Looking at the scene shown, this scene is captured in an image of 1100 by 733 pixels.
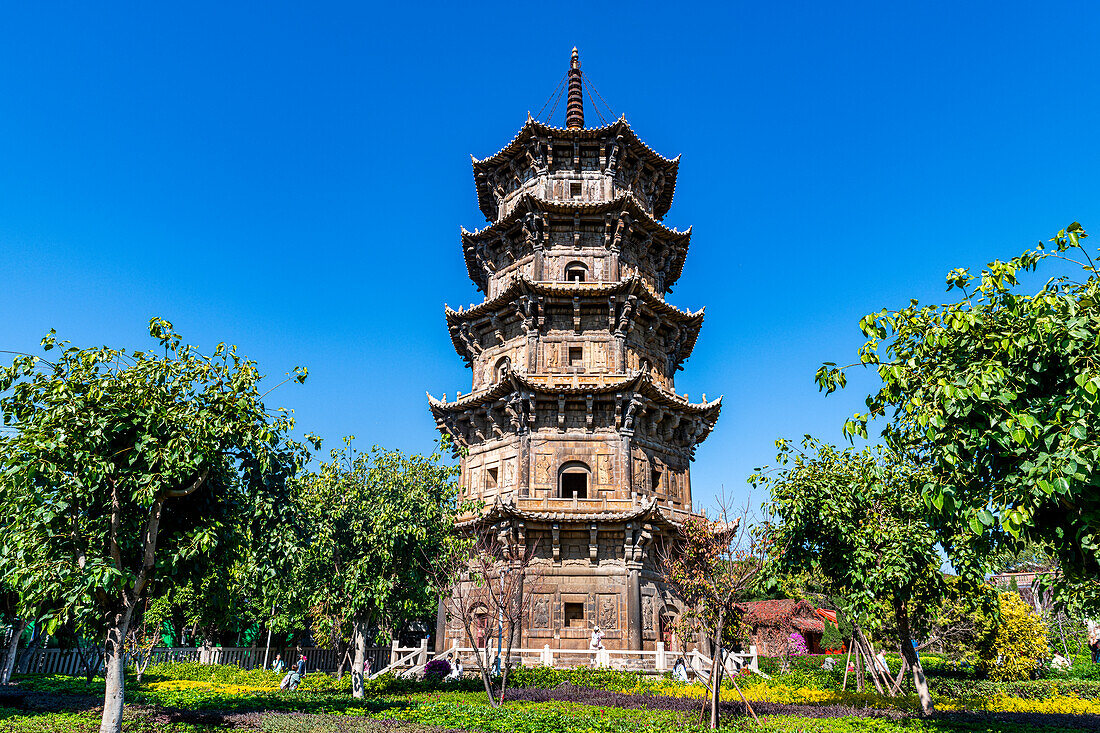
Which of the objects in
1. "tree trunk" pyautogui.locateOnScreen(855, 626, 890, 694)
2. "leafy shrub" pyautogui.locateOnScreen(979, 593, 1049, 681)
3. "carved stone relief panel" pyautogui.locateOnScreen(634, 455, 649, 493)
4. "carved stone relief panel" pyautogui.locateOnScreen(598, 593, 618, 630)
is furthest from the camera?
"leafy shrub" pyautogui.locateOnScreen(979, 593, 1049, 681)

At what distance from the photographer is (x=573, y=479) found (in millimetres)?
30938

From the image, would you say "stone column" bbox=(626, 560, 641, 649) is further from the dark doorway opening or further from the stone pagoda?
the dark doorway opening

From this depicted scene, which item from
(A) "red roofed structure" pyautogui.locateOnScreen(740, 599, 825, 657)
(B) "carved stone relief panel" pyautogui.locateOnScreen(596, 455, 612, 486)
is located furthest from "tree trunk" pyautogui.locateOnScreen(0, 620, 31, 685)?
(A) "red roofed structure" pyautogui.locateOnScreen(740, 599, 825, 657)

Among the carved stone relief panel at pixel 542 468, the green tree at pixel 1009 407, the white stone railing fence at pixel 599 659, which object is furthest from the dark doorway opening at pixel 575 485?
the green tree at pixel 1009 407

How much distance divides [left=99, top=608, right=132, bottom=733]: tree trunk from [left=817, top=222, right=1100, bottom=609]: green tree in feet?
41.8

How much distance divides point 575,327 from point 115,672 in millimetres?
23215

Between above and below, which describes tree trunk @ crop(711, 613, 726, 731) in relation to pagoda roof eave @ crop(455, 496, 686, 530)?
below

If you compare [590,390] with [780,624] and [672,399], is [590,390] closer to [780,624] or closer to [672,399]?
[672,399]

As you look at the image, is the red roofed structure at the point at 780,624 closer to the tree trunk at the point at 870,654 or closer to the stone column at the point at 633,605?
the stone column at the point at 633,605

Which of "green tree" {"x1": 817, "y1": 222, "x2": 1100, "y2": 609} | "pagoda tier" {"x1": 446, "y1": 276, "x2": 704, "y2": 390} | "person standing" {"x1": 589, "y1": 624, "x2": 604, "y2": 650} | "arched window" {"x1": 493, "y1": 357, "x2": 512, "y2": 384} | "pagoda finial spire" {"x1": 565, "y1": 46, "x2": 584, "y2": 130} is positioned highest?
"pagoda finial spire" {"x1": 565, "y1": 46, "x2": 584, "y2": 130}

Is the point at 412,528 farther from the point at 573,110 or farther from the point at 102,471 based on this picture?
the point at 573,110

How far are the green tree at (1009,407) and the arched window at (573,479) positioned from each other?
21.0 meters

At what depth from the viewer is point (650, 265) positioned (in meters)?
36.7

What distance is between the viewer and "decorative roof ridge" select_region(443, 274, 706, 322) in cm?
3189
